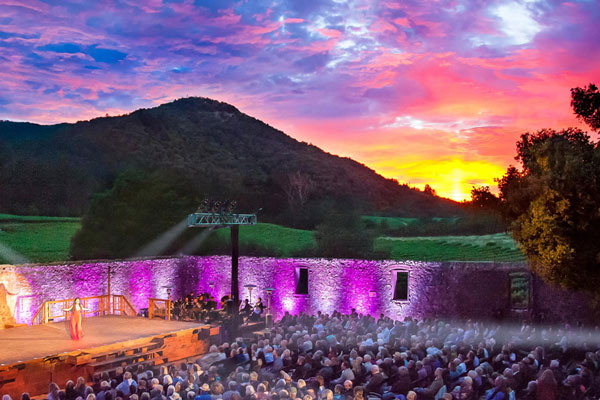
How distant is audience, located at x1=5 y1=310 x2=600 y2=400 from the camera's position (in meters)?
11.0

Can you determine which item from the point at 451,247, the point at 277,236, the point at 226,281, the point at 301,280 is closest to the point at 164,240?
the point at 226,281

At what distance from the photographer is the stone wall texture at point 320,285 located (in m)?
19.2

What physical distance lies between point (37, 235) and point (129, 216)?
942cm

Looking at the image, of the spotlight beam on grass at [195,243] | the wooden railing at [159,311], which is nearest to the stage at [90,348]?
the wooden railing at [159,311]

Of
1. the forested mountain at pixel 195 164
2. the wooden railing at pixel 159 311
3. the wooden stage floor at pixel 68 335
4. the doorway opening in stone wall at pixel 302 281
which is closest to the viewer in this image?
the wooden stage floor at pixel 68 335

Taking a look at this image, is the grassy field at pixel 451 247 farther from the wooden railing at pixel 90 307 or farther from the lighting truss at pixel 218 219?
the wooden railing at pixel 90 307

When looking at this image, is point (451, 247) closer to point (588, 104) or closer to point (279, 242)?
point (279, 242)

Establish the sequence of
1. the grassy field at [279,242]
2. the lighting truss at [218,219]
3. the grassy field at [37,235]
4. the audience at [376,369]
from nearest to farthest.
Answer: the audience at [376,369] < the lighting truss at [218,219] < the grassy field at [279,242] < the grassy field at [37,235]

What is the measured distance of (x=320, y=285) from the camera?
23.0m

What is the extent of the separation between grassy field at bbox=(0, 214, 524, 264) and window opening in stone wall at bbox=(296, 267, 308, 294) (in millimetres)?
6020

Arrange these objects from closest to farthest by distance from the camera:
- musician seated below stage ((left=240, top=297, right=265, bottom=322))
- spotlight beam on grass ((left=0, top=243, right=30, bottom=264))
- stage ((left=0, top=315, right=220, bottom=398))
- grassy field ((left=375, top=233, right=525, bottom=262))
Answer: stage ((left=0, top=315, right=220, bottom=398)) < musician seated below stage ((left=240, top=297, right=265, bottom=322)) < spotlight beam on grass ((left=0, top=243, right=30, bottom=264)) < grassy field ((left=375, top=233, right=525, bottom=262))

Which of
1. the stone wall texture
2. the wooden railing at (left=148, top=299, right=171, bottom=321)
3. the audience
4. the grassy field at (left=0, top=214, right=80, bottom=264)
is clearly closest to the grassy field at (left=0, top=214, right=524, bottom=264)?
the grassy field at (left=0, top=214, right=80, bottom=264)

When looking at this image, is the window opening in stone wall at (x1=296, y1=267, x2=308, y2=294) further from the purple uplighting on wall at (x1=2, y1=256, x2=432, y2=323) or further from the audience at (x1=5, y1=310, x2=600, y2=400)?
the audience at (x1=5, y1=310, x2=600, y2=400)

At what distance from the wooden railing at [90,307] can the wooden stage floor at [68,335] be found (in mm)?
766
